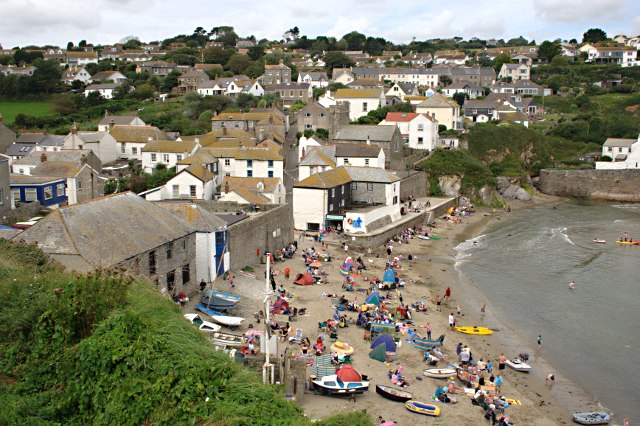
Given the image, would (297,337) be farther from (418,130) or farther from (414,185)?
(418,130)

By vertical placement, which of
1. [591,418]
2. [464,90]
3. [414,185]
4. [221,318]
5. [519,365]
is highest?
[464,90]

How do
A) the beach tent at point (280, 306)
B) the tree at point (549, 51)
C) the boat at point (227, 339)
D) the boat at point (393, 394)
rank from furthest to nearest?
the tree at point (549, 51)
the beach tent at point (280, 306)
the boat at point (227, 339)
the boat at point (393, 394)

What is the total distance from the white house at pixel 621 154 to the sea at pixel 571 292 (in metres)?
15.6

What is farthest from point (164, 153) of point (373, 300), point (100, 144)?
point (373, 300)

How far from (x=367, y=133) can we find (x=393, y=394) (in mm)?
37064

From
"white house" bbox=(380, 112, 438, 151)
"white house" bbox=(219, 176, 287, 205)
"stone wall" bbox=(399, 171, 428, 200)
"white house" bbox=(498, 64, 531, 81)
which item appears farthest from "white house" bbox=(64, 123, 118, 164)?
"white house" bbox=(498, 64, 531, 81)

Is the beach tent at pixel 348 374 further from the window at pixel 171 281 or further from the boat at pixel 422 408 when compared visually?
the window at pixel 171 281

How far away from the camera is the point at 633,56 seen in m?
114

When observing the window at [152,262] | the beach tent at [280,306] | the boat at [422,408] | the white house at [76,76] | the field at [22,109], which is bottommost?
the boat at [422,408]

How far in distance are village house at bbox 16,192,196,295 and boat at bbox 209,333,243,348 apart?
8.44 feet

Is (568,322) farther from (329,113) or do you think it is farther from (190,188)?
(329,113)

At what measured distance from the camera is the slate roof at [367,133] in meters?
52.4

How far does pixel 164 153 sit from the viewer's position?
45.1 meters

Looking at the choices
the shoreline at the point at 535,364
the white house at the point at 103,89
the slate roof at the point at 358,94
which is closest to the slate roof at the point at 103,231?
the shoreline at the point at 535,364
